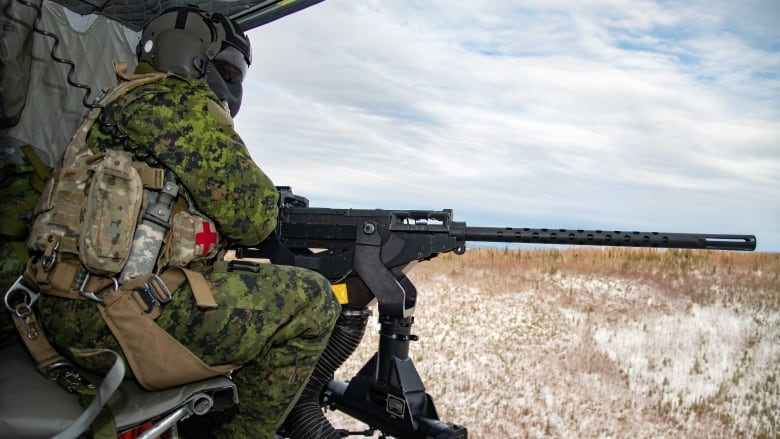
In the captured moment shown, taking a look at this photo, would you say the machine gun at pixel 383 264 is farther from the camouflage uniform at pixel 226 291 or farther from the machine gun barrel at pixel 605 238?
the camouflage uniform at pixel 226 291

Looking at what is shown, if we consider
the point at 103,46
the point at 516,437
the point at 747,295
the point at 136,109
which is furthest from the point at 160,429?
the point at 747,295

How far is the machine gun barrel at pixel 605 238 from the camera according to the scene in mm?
3670

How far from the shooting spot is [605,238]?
3744 millimetres

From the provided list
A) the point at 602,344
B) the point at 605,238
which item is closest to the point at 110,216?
the point at 605,238

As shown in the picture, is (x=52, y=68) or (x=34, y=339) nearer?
(x=34, y=339)

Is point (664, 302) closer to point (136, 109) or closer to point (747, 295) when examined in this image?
point (747, 295)

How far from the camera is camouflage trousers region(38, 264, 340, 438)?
7.93 ft

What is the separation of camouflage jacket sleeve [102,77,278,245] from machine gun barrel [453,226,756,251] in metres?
1.56

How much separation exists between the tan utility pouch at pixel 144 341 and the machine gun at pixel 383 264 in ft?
4.79

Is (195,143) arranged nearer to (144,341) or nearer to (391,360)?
(144,341)

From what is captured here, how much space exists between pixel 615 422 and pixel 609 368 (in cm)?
93

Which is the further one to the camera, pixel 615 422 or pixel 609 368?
pixel 609 368

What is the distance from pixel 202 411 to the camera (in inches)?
95.3

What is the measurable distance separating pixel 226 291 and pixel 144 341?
0.36 meters
